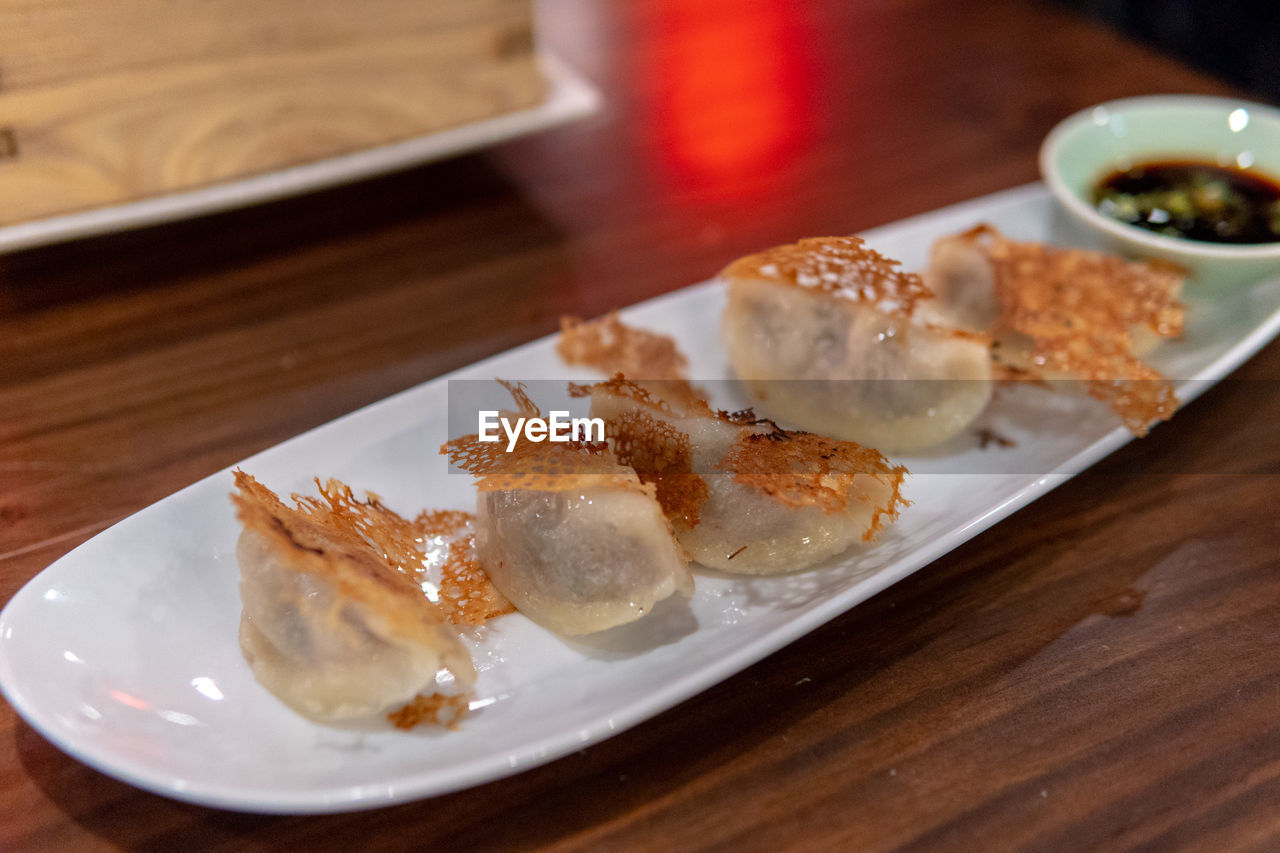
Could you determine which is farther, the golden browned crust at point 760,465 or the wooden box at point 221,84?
the wooden box at point 221,84

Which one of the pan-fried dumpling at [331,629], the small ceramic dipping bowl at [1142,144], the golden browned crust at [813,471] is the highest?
the small ceramic dipping bowl at [1142,144]

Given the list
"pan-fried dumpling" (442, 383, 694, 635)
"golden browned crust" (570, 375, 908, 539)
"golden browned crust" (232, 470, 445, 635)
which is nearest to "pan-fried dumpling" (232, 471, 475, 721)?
"golden browned crust" (232, 470, 445, 635)

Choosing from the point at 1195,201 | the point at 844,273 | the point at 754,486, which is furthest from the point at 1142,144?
the point at 754,486

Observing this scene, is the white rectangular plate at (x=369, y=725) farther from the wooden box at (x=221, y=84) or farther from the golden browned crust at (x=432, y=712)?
the wooden box at (x=221, y=84)

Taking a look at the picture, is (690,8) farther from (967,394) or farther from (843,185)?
(967,394)

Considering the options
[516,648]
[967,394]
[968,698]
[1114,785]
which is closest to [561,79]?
[967,394]

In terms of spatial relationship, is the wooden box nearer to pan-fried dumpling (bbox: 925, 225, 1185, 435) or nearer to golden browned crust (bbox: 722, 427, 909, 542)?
pan-fried dumpling (bbox: 925, 225, 1185, 435)

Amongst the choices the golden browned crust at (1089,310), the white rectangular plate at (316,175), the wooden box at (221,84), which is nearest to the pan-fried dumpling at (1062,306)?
the golden browned crust at (1089,310)
